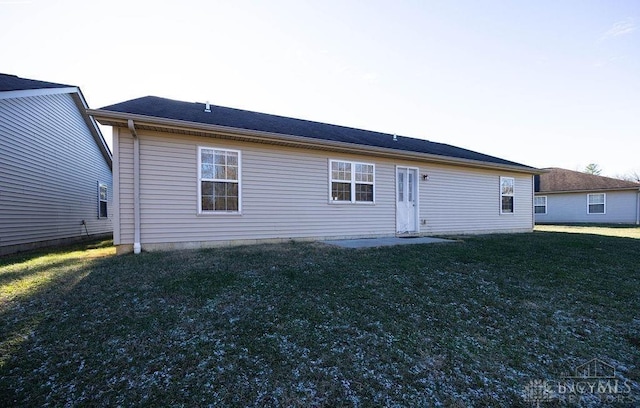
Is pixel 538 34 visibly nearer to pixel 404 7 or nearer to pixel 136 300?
pixel 404 7

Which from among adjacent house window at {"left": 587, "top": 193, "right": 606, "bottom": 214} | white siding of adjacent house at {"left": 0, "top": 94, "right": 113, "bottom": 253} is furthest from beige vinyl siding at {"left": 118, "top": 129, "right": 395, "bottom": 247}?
adjacent house window at {"left": 587, "top": 193, "right": 606, "bottom": 214}

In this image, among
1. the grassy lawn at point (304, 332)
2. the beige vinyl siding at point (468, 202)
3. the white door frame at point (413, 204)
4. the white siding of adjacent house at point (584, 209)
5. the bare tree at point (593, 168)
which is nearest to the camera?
the grassy lawn at point (304, 332)

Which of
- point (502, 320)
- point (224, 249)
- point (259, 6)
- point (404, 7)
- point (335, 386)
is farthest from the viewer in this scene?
point (404, 7)

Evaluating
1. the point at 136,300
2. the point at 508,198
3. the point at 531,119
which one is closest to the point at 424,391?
the point at 136,300

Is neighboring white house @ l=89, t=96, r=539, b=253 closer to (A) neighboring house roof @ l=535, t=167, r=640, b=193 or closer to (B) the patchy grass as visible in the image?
(B) the patchy grass

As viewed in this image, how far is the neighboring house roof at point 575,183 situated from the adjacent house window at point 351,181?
643 inches

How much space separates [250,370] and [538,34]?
14.7 metres

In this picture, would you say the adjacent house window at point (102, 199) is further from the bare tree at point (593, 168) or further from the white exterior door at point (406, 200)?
the bare tree at point (593, 168)

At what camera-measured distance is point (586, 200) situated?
65.4 ft

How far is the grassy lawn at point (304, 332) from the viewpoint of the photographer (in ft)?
7.09

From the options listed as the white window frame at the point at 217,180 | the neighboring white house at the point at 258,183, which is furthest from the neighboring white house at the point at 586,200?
the white window frame at the point at 217,180

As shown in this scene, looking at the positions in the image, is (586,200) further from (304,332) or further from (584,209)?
(304,332)

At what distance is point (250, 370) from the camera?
2338 millimetres

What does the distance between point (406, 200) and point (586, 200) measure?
18.4 m
